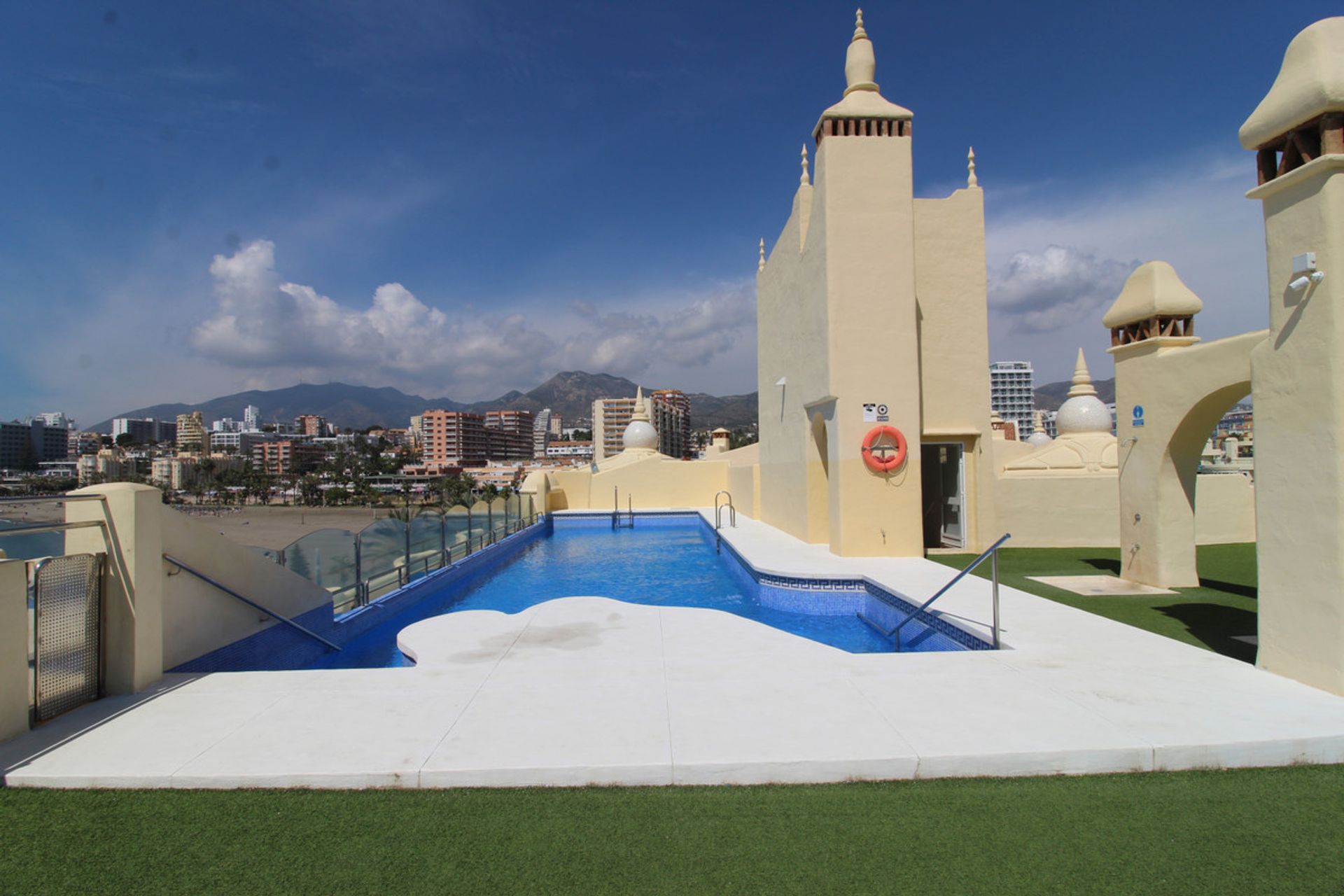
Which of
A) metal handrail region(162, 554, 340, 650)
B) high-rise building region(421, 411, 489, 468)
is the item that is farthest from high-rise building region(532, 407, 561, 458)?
metal handrail region(162, 554, 340, 650)

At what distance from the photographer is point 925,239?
12.4m

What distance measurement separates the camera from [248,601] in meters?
5.71

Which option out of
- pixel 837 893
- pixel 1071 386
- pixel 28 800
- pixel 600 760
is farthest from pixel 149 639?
pixel 1071 386

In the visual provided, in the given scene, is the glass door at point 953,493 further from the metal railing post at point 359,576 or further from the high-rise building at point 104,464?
the high-rise building at point 104,464

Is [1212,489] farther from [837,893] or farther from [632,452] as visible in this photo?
[632,452]

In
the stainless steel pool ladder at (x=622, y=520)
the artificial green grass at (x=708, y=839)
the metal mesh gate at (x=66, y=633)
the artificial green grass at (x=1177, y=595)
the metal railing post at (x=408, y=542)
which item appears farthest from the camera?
the stainless steel pool ladder at (x=622, y=520)

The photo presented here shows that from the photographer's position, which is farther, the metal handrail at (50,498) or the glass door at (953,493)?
the glass door at (953,493)

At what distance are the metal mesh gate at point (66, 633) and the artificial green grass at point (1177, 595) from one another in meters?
8.17

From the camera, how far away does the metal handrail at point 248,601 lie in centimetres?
484

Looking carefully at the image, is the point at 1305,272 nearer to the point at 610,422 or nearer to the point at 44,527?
the point at 44,527

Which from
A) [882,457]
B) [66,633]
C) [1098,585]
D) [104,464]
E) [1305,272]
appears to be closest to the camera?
[66,633]

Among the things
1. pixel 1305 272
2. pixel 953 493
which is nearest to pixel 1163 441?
pixel 1305 272

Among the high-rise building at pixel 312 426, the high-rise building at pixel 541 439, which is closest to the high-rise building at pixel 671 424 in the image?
the high-rise building at pixel 541 439

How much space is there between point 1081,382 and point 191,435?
137 meters
